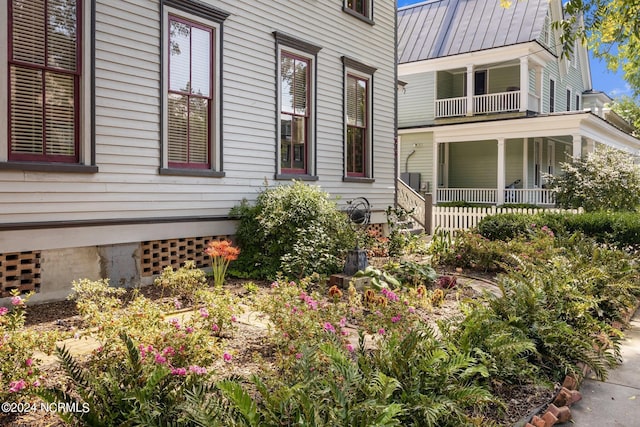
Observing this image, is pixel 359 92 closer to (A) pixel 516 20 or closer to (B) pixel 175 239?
(B) pixel 175 239

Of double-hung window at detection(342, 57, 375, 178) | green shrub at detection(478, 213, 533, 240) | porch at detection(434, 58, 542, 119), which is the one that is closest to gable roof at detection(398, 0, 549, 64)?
porch at detection(434, 58, 542, 119)

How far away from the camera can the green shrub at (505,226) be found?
9.95 m

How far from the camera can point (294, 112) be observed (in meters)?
9.38

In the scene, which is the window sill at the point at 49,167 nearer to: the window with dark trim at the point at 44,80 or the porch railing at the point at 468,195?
the window with dark trim at the point at 44,80

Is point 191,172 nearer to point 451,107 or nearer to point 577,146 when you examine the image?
point 577,146

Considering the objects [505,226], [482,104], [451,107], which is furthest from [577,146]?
[505,226]

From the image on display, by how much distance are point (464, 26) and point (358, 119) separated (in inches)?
525

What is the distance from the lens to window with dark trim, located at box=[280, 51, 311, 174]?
30.0ft

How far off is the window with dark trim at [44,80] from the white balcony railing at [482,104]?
1702 centimetres

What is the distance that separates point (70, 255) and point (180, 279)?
5.14 feet

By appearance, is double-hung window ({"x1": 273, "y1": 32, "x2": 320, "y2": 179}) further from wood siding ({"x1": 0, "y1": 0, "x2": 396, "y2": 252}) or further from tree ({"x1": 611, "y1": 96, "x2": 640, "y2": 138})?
tree ({"x1": 611, "y1": 96, "x2": 640, "y2": 138})

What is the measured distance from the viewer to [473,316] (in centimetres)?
396

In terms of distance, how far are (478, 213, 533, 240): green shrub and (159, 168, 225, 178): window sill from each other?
583 cm

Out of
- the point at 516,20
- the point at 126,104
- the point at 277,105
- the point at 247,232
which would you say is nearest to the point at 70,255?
the point at 126,104
